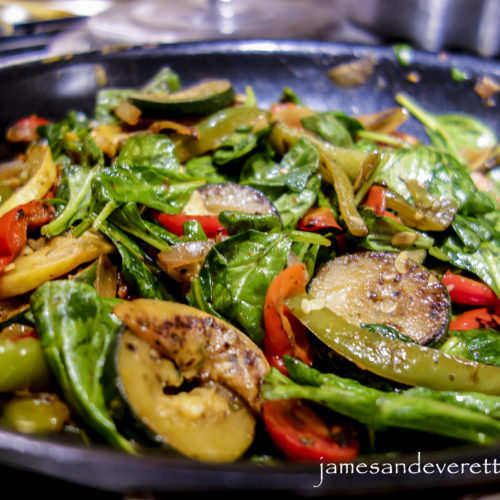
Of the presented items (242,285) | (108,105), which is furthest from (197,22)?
(242,285)

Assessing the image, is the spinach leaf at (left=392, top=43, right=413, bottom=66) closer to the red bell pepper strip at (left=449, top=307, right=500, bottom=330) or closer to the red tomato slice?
the red bell pepper strip at (left=449, top=307, right=500, bottom=330)

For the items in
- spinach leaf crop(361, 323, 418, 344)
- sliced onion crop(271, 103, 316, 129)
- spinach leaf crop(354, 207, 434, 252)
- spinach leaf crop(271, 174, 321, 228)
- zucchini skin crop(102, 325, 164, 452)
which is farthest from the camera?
sliced onion crop(271, 103, 316, 129)

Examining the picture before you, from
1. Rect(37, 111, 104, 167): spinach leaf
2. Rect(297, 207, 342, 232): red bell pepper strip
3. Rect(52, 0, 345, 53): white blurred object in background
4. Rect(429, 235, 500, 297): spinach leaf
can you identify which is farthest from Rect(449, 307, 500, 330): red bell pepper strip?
Rect(52, 0, 345, 53): white blurred object in background

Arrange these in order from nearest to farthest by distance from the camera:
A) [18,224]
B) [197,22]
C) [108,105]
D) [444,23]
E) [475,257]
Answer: [18,224] → [475,257] → [108,105] → [444,23] → [197,22]

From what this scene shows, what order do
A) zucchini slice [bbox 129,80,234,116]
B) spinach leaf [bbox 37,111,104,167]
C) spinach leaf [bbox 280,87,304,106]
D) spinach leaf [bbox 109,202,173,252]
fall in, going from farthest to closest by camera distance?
spinach leaf [bbox 280,87,304,106] < zucchini slice [bbox 129,80,234,116] < spinach leaf [bbox 37,111,104,167] < spinach leaf [bbox 109,202,173,252]

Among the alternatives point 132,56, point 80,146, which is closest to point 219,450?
point 80,146

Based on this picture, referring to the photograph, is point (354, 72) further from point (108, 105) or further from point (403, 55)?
point (108, 105)

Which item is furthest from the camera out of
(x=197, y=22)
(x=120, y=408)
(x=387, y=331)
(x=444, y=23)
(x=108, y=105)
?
(x=197, y=22)
